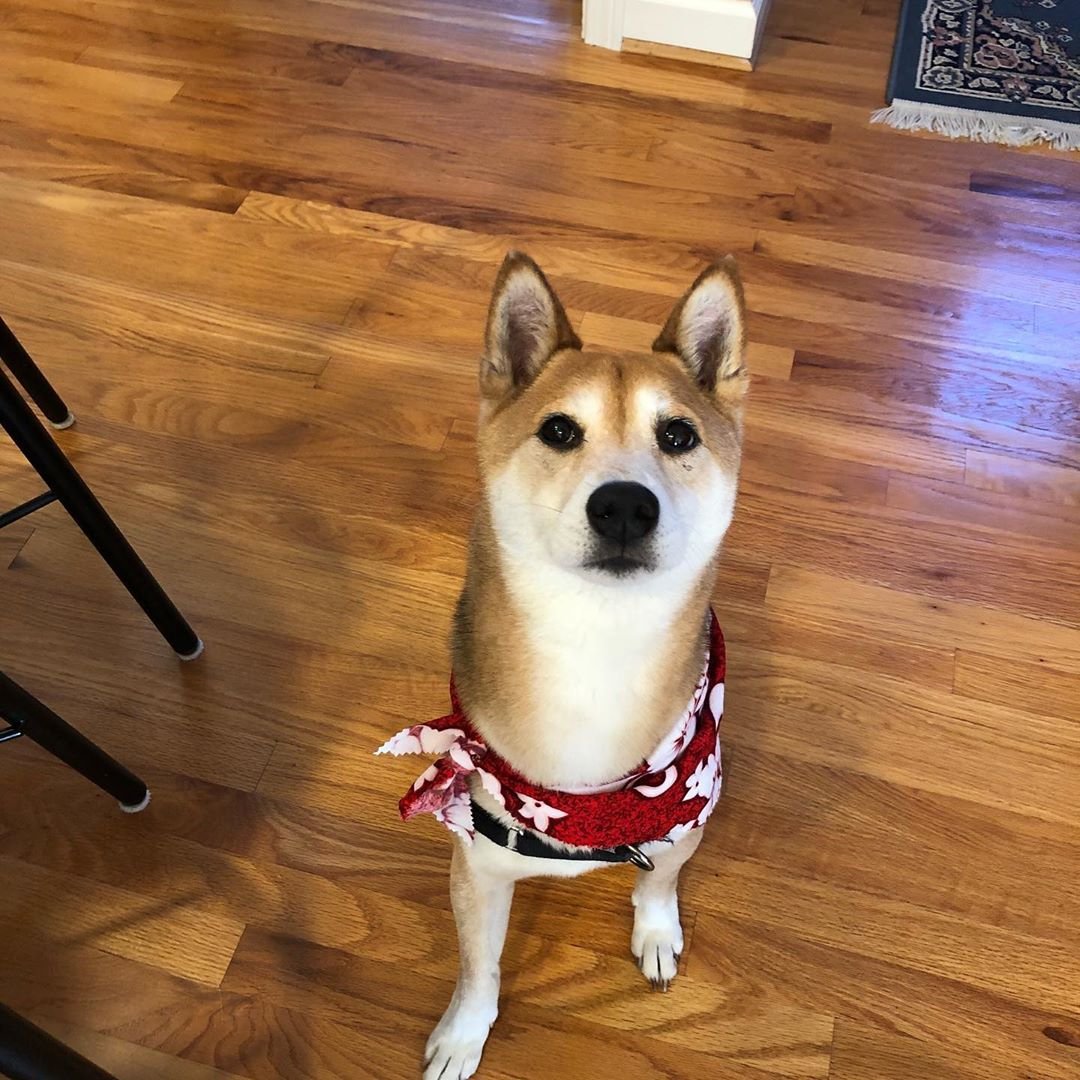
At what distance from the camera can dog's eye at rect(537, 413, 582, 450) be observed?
113cm

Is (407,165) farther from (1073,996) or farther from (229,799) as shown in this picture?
(1073,996)

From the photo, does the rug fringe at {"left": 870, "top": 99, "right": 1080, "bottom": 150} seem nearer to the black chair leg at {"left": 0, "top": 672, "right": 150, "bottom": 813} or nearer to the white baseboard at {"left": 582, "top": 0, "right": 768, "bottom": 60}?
the white baseboard at {"left": 582, "top": 0, "right": 768, "bottom": 60}

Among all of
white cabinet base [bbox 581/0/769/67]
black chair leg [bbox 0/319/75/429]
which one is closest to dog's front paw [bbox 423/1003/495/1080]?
black chair leg [bbox 0/319/75/429]

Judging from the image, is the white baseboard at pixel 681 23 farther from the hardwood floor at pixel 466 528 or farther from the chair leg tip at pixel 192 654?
the chair leg tip at pixel 192 654

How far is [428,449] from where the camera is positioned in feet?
6.75

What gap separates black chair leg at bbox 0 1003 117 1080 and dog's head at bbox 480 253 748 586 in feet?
2.42

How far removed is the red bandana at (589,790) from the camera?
3.76 feet

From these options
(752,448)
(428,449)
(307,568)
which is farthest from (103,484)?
(752,448)

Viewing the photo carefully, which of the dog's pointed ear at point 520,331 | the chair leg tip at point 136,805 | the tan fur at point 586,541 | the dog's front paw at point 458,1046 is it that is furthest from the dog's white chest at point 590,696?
the chair leg tip at point 136,805

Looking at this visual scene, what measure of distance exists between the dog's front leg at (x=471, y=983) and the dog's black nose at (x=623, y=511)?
53cm

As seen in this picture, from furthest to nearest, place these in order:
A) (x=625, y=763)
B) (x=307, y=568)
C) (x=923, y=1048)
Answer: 1. (x=307, y=568)
2. (x=923, y=1048)
3. (x=625, y=763)

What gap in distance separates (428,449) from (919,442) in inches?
41.2

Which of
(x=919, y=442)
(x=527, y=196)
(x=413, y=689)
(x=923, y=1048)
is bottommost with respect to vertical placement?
(x=923, y=1048)

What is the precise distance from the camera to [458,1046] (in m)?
1.37
